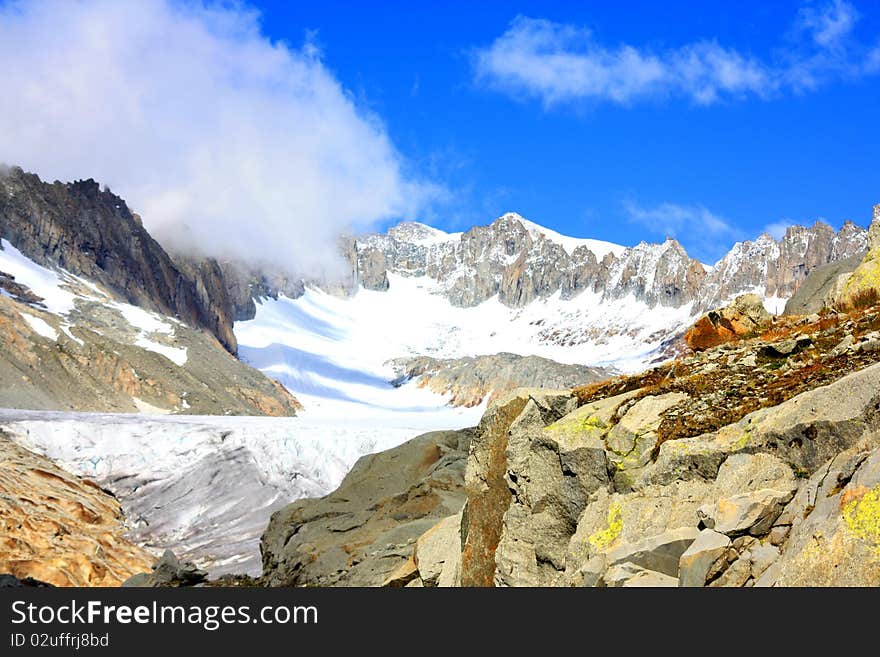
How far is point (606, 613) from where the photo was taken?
26.0 feet

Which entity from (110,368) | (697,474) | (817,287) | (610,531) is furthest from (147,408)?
(697,474)

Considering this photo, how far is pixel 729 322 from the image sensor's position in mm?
15070

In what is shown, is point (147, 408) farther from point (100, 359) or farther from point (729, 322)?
point (729, 322)

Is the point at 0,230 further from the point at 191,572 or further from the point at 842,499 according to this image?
the point at 842,499

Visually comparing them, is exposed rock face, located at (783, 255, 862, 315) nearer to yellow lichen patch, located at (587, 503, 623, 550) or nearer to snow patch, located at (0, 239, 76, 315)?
yellow lichen patch, located at (587, 503, 623, 550)

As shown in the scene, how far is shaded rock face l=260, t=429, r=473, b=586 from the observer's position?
21.8m

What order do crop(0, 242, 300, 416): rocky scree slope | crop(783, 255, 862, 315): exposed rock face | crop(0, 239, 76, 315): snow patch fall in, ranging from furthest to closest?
crop(0, 239, 76, 315): snow patch, crop(0, 242, 300, 416): rocky scree slope, crop(783, 255, 862, 315): exposed rock face

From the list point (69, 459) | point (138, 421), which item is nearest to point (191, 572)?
point (69, 459)

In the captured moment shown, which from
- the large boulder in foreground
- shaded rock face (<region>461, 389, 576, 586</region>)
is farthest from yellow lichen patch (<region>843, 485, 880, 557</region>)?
the large boulder in foreground

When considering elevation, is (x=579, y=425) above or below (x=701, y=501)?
above

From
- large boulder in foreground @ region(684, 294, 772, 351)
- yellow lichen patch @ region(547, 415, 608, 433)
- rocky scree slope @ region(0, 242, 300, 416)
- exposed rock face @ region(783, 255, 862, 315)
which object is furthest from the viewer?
rocky scree slope @ region(0, 242, 300, 416)

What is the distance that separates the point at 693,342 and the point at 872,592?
28.7 feet

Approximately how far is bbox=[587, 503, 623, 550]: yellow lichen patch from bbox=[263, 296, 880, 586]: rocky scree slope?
18 millimetres

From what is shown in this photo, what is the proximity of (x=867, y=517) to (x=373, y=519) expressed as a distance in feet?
69.5
